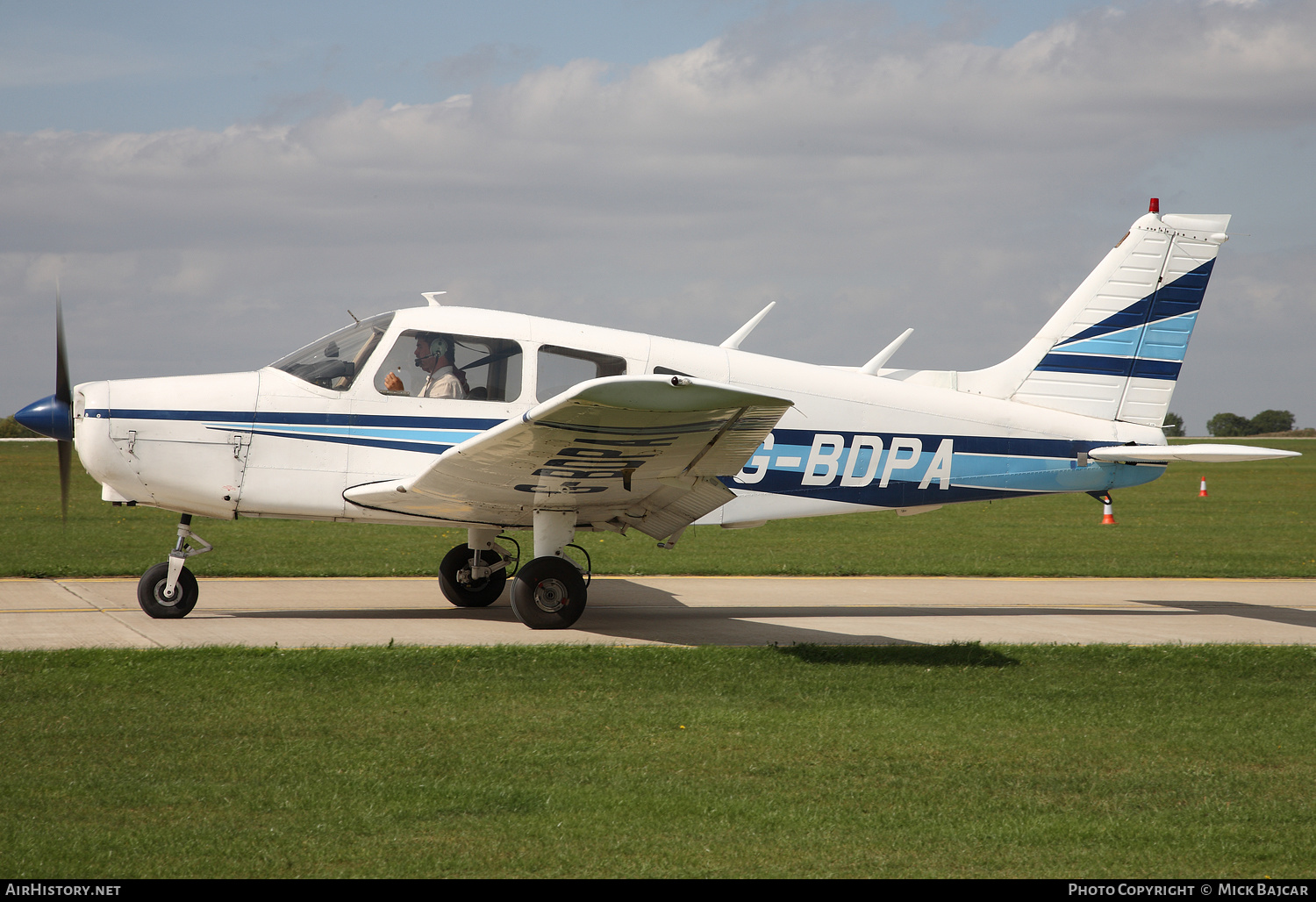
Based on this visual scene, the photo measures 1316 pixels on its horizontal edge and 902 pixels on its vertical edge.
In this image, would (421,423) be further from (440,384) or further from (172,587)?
(172,587)

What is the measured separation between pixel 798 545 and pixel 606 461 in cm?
930

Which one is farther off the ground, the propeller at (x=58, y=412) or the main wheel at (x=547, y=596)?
the propeller at (x=58, y=412)

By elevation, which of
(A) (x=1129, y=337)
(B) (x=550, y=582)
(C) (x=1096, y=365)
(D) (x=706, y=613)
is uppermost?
(A) (x=1129, y=337)

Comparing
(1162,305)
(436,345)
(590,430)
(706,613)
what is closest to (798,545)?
(706,613)

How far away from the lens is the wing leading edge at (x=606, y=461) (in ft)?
22.8

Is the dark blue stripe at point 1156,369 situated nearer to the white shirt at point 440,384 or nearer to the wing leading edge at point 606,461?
the wing leading edge at point 606,461

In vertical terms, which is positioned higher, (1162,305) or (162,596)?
(1162,305)

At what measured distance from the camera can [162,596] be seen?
9.05 meters

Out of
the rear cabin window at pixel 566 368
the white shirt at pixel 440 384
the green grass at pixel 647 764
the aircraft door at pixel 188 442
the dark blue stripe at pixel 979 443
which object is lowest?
the green grass at pixel 647 764

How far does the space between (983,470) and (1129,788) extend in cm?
529

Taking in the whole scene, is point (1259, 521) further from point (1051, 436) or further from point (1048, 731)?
point (1048, 731)

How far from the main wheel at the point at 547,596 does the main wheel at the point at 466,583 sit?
1.56 metres

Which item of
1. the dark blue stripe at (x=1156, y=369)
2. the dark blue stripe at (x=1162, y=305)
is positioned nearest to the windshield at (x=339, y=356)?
the dark blue stripe at (x=1162, y=305)

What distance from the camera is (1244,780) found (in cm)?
546
